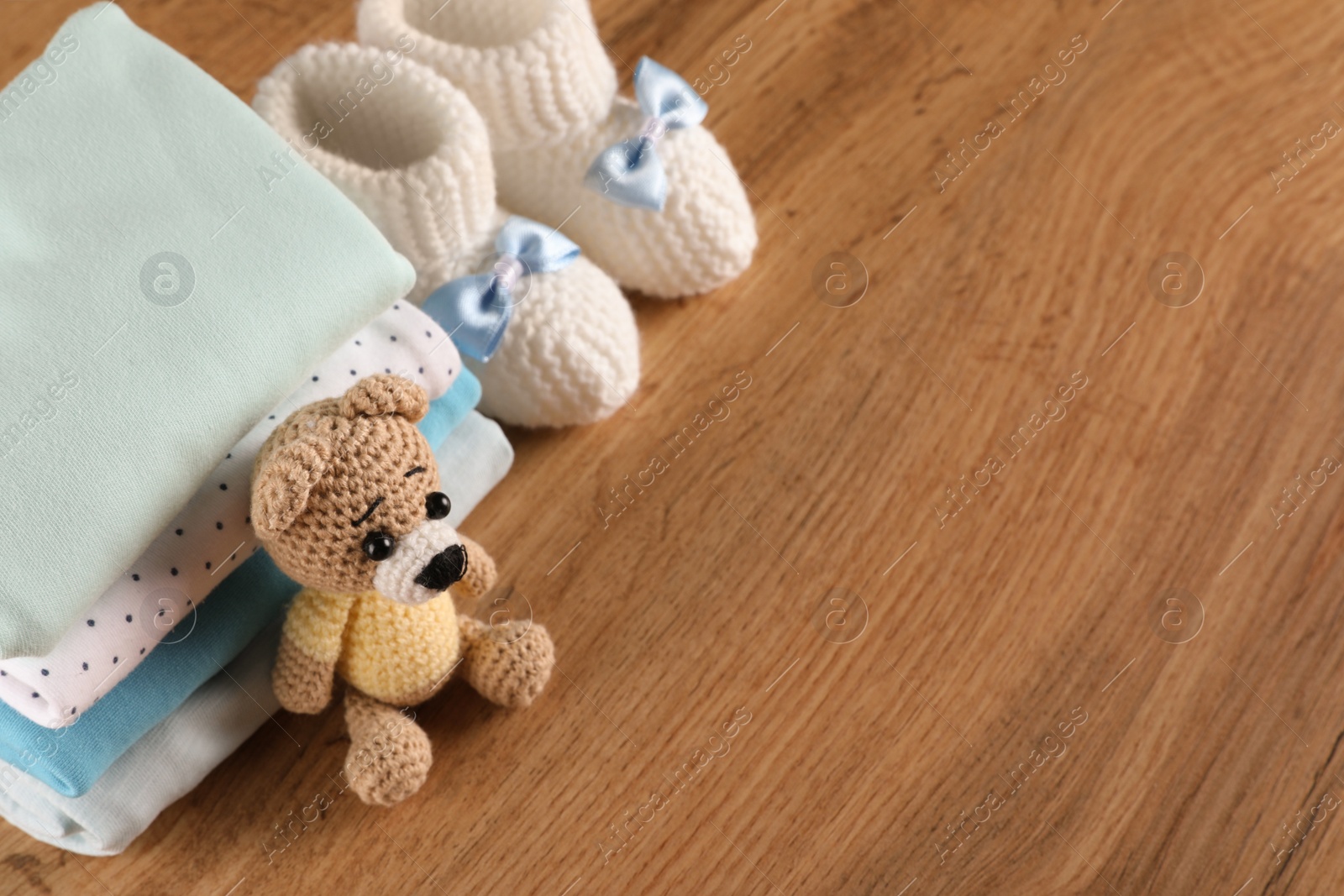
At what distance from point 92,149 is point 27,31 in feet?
1.59

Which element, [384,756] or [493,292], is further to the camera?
[493,292]

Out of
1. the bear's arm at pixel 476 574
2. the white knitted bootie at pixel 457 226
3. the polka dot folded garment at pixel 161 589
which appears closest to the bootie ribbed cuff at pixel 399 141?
the white knitted bootie at pixel 457 226

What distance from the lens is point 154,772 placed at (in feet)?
2.19

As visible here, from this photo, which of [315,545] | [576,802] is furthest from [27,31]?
[576,802]

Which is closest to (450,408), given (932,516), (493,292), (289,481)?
(493,292)

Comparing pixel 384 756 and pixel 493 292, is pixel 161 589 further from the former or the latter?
pixel 493 292

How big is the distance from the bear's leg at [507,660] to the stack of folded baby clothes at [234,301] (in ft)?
0.35

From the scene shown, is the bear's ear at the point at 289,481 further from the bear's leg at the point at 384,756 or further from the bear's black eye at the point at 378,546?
the bear's leg at the point at 384,756

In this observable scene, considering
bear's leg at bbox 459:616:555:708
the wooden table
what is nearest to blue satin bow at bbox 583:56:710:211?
the wooden table

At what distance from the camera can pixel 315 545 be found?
590mm

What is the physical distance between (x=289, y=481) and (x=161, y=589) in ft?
0.39

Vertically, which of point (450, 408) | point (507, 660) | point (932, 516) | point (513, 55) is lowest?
point (932, 516)

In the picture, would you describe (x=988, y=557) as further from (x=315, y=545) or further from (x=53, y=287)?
(x=53, y=287)

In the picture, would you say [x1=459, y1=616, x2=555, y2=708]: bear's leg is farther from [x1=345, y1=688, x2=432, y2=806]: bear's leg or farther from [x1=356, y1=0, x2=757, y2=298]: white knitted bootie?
[x1=356, y1=0, x2=757, y2=298]: white knitted bootie
